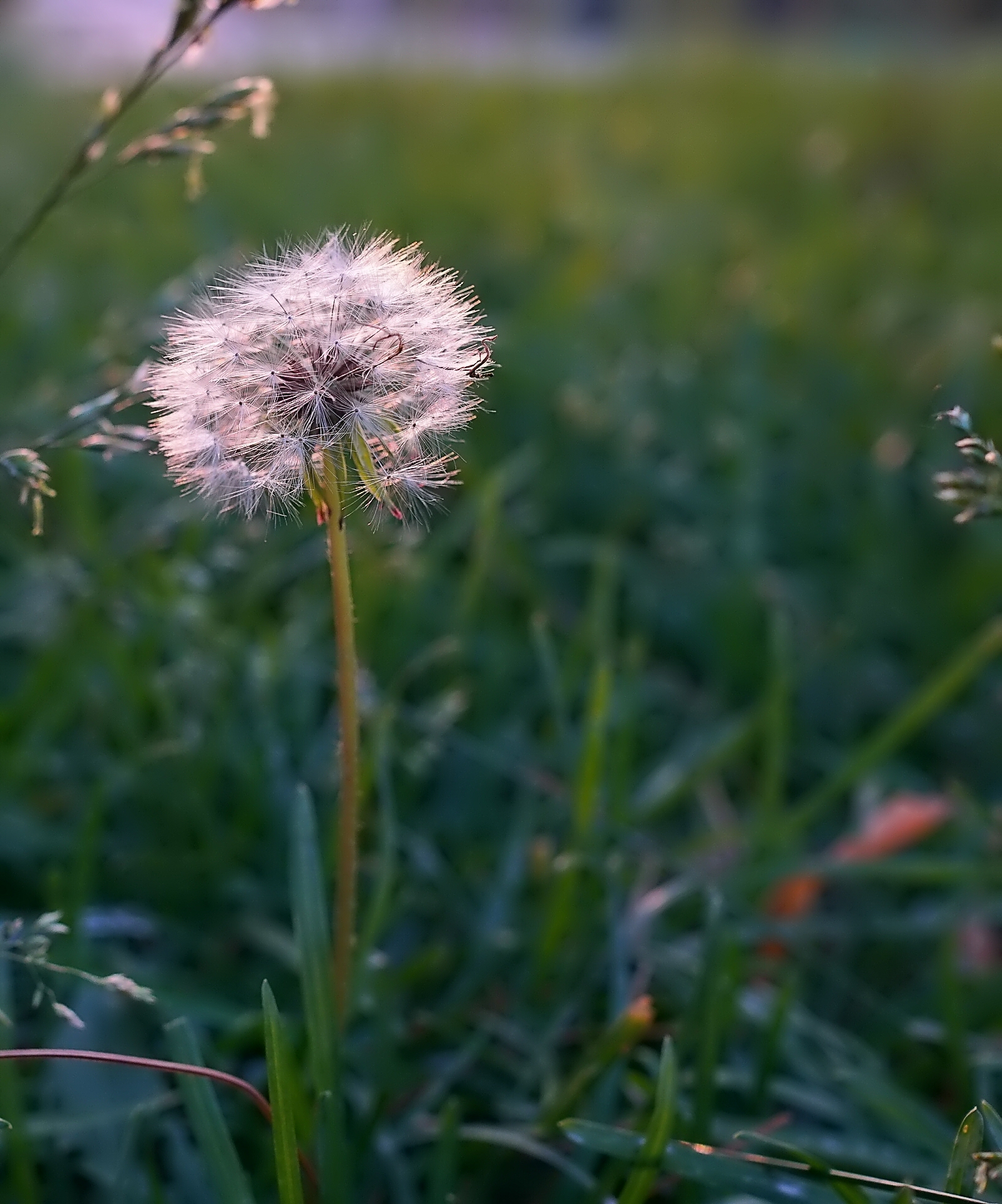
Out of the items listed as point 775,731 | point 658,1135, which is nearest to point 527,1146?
point 658,1135

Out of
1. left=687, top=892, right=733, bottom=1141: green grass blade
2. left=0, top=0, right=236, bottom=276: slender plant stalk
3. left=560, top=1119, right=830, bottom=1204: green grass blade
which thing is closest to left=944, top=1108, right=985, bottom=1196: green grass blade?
left=560, top=1119, right=830, bottom=1204: green grass blade

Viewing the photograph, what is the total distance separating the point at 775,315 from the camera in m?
3.40

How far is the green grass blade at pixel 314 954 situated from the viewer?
110 centimetres

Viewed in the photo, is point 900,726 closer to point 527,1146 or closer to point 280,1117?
point 527,1146

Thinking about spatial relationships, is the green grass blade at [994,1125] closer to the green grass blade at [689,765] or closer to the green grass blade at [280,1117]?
the green grass blade at [280,1117]

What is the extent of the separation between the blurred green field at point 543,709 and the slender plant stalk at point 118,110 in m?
0.35

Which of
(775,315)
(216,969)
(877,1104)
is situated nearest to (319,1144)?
(216,969)

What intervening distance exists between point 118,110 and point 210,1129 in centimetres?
94

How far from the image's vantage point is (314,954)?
3.67 ft

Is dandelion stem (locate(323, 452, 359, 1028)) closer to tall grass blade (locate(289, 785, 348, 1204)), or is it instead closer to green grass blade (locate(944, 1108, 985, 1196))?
tall grass blade (locate(289, 785, 348, 1204))

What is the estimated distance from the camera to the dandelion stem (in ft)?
3.01

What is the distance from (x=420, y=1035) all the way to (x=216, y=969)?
27cm

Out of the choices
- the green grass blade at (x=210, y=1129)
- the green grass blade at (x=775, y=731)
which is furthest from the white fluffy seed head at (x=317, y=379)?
the green grass blade at (x=775, y=731)

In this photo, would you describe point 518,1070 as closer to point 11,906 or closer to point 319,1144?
point 319,1144
